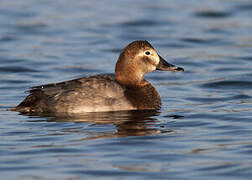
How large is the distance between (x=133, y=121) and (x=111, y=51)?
6.98 metres

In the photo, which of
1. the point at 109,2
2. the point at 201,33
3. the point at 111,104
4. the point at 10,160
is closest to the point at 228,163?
the point at 10,160

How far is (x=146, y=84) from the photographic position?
35.8 ft

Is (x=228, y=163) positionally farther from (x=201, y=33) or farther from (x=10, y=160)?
(x=201, y=33)

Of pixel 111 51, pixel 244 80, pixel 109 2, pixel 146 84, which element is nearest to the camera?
pixel 146 84

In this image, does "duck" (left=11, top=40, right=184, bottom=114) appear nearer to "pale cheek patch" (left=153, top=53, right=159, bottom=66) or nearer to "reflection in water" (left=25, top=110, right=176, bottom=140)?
"reflection in water" (left=25, top=110, right=176, bottom=140)

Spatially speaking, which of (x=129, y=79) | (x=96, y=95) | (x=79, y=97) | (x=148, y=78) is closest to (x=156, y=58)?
(x=129, y=79)

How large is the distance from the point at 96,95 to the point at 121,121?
64 centimetres

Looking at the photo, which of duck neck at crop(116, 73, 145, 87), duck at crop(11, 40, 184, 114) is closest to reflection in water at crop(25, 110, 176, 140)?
duck at crop(11, 40, 184, 114)

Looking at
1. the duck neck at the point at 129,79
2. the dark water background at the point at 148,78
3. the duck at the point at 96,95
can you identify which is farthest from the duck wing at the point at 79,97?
the duck neck at the point at 129,79

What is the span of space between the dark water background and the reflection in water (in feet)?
0.05

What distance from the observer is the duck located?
10141mm

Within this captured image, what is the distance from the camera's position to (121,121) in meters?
9.75

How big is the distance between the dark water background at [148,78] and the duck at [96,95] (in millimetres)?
227

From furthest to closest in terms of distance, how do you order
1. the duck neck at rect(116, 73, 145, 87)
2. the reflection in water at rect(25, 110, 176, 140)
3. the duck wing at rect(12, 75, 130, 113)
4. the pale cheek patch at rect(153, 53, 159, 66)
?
1. the pale cheek patch at rect(153, 53, 159, 66)
2. the duck neck at rect(116, 73, 145, 87)
3. the duck wing at rect(12, 75, 130, 113)
4. the reflection in water at rect(25, 110, 176, 140)
